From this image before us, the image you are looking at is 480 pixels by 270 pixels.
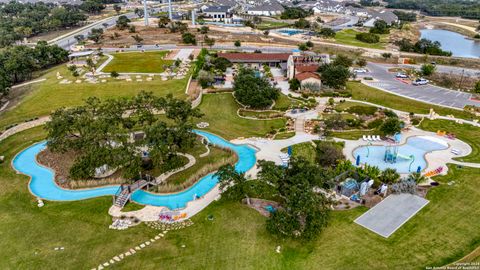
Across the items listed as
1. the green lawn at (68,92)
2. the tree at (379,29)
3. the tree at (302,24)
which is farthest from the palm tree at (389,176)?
the tree at (302,24)

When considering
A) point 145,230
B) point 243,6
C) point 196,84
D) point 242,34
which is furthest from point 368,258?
point 243,6

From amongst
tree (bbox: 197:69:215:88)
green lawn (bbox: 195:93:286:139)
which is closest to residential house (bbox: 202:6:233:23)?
tree (bbox: 197:69:215:88)

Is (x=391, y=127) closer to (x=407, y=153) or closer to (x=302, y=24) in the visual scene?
(x=407, y=153)

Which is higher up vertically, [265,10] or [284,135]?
[265,10]

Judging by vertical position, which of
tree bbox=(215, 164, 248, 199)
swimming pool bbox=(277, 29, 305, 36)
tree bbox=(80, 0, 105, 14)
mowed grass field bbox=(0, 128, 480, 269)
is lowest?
mowed grass field bbox=(0, 128, 480, 269)

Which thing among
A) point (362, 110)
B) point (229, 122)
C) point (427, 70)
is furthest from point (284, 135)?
point (427, 70)

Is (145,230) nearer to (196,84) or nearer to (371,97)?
(196,84)

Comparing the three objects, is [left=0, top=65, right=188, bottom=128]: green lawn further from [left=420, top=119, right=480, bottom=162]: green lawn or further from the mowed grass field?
[left=420, top=119, right=480, bottom=162]: green lawn
